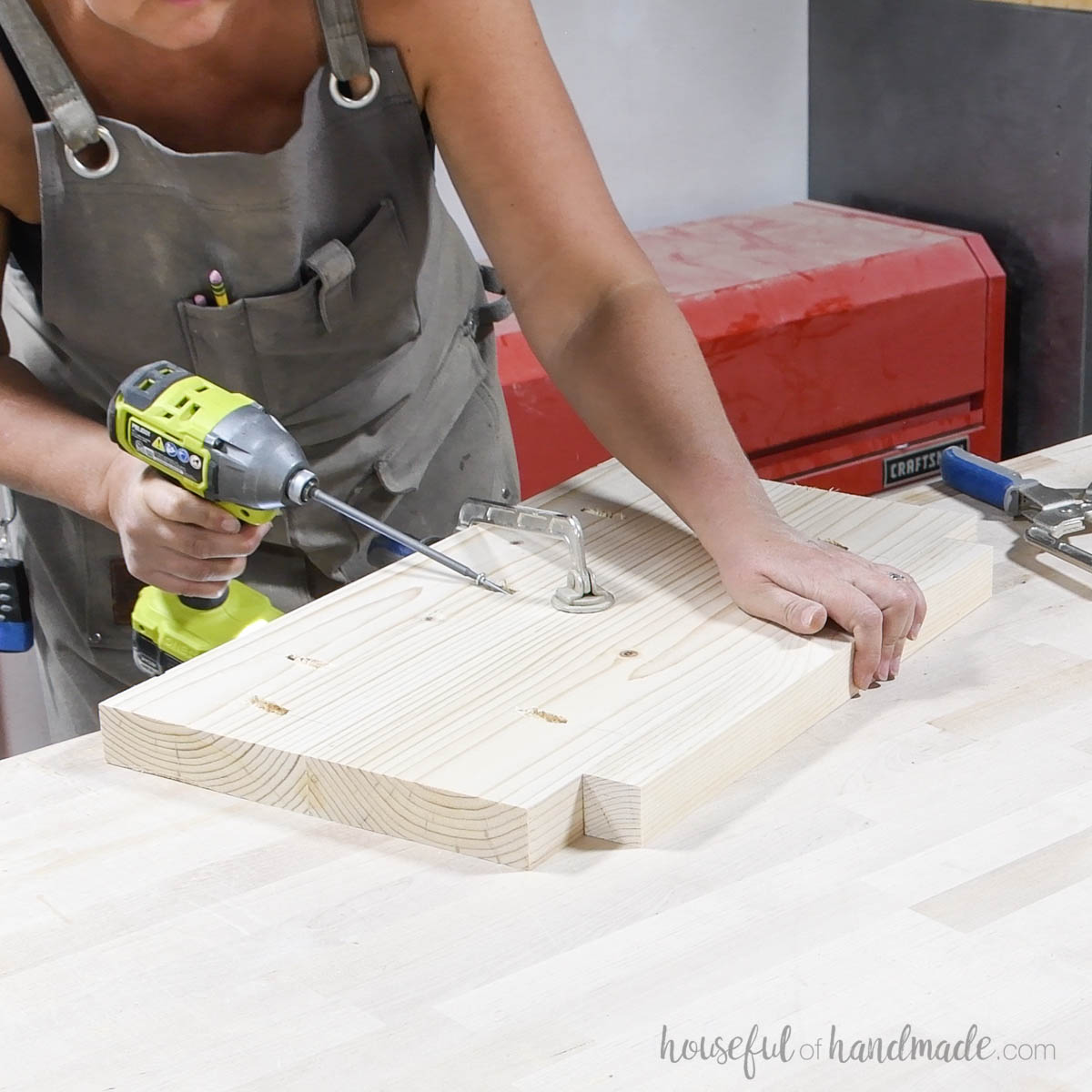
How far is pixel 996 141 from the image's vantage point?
2.85 m

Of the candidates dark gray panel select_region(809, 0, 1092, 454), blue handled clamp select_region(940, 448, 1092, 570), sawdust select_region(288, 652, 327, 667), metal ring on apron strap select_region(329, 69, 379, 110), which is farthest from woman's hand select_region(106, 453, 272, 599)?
dark gray panel select_region(809, 0, 1092, 454)

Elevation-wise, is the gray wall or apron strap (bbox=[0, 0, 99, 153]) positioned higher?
apron strap (bbox=[0, 0, 99, 153])

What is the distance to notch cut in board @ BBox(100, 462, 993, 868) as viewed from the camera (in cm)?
97

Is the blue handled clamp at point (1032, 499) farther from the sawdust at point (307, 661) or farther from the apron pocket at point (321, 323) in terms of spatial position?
the sawdust at point (307, 661)

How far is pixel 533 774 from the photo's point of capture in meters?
0.96

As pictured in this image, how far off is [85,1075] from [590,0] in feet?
8.01

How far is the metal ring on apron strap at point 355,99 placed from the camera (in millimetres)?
1315

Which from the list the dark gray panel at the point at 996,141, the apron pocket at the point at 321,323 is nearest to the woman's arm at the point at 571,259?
the apron pocket at the point at 321,323

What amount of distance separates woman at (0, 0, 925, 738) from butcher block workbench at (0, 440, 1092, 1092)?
201 mm

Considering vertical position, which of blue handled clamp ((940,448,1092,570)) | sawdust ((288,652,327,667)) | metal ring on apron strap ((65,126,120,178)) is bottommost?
blue handled clamp ((940,448,1092,570))

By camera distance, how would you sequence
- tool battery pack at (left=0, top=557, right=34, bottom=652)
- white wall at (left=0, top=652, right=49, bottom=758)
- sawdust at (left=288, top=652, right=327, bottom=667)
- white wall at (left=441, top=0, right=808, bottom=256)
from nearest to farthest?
sawdust at (left=288, top=652, right=327, bottom=667)
tool battery pack at (left=0, top=557, right=34, bottom=652)
white wall at (left=0, top=652, right=49, bottom=758)
white wall at (left=441, top=0, right=808, bottom=256)

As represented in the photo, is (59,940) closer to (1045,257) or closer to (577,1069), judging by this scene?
(577,1069)

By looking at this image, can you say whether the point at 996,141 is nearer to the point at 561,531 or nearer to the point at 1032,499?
the point at 1032,499

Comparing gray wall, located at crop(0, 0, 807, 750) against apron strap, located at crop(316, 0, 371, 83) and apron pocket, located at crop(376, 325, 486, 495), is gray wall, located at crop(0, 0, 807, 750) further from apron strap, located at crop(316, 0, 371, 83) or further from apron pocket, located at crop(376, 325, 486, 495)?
apron strap, located at crop(316, 0, 371, 83)
